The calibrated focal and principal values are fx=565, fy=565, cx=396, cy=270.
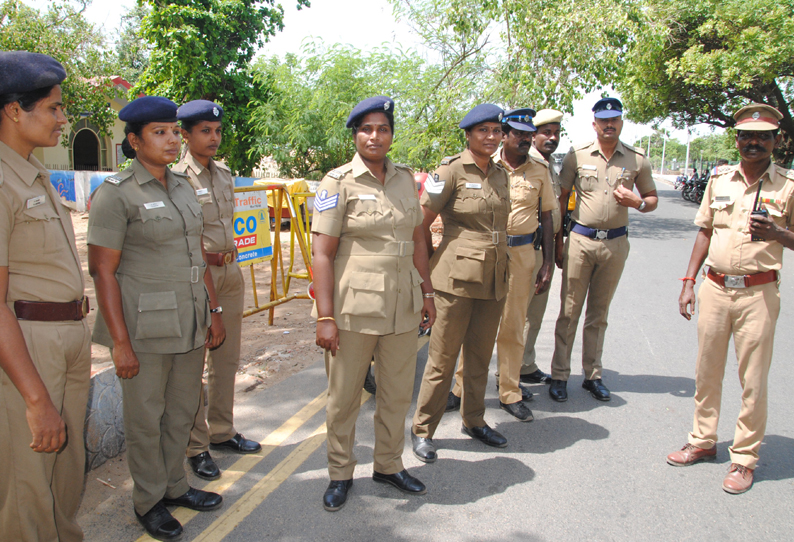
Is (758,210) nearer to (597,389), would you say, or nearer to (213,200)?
(597,389)

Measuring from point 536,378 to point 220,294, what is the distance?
2.73 m

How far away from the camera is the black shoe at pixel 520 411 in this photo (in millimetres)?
4023

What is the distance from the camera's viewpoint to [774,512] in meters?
2.95

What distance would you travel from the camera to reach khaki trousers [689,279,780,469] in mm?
3197

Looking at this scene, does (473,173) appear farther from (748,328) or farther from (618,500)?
(618,500)

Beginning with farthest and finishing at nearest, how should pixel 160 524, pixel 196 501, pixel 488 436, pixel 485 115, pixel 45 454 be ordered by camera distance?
pixel 488 436, pixel 485 115, pixel 196 501, pixel 160 524, pixel 45 454

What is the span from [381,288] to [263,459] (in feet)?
4.84

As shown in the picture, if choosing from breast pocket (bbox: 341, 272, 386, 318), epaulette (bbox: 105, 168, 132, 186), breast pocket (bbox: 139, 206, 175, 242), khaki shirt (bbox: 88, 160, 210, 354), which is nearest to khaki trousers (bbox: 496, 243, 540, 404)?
breast pocket (bbox: 341, 272, 386, 318)

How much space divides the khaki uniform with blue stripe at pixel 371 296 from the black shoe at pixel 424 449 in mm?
387

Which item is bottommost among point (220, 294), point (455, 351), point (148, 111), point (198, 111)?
point (455, 351)

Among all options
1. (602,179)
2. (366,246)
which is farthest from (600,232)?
(366,246)

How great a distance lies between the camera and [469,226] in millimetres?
3461

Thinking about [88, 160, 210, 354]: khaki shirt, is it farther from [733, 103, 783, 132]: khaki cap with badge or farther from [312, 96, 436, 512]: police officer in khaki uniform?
[733, 103, 783, 132]: khaki cap with badge

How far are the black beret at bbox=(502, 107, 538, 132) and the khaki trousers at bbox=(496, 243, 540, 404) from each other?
828 millimetres
